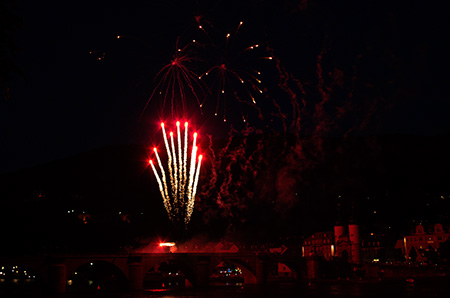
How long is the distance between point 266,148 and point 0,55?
170 meters

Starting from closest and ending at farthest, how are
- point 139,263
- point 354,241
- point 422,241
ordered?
point 139,263 → point 422,241 → point 354,241

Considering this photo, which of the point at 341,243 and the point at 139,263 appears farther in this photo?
the point at 341,243

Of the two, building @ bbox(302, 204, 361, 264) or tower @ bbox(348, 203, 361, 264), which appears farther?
building @ bbox(302, 204, 361, 264)

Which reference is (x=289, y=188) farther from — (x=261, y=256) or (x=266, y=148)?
(x=261, y=256)

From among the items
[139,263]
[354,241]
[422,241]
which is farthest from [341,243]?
[139,263]

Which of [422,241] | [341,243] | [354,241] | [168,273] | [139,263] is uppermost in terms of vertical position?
[354,241]

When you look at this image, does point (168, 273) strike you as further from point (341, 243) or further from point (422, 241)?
point (422, 241)

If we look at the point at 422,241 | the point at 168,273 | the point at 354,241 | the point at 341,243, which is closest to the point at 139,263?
the point at 168,273

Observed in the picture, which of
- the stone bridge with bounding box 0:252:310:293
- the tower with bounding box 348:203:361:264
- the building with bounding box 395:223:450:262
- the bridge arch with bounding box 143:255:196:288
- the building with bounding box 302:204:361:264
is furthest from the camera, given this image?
the building with bounding box 302:204:361:264

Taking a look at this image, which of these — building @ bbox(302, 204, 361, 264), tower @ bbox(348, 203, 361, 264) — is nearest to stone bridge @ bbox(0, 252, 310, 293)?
building @ bbox(302, 204, 361, 264)

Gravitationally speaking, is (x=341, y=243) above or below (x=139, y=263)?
above

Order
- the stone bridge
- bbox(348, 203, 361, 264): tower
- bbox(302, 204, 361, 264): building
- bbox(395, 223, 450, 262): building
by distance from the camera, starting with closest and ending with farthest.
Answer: the stone bridge → bbox(395, 223, 450, 262): building → bbox(348, 203, 361, 264): tower → bbox(302, 204, 361, 264): building

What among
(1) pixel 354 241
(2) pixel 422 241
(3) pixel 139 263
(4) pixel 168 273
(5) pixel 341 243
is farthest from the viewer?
(4) pixel 168 273

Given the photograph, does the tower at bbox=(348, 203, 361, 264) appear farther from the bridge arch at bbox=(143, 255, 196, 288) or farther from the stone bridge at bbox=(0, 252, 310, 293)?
the bridge arch at bbox=(143, 255, 196, 288)
